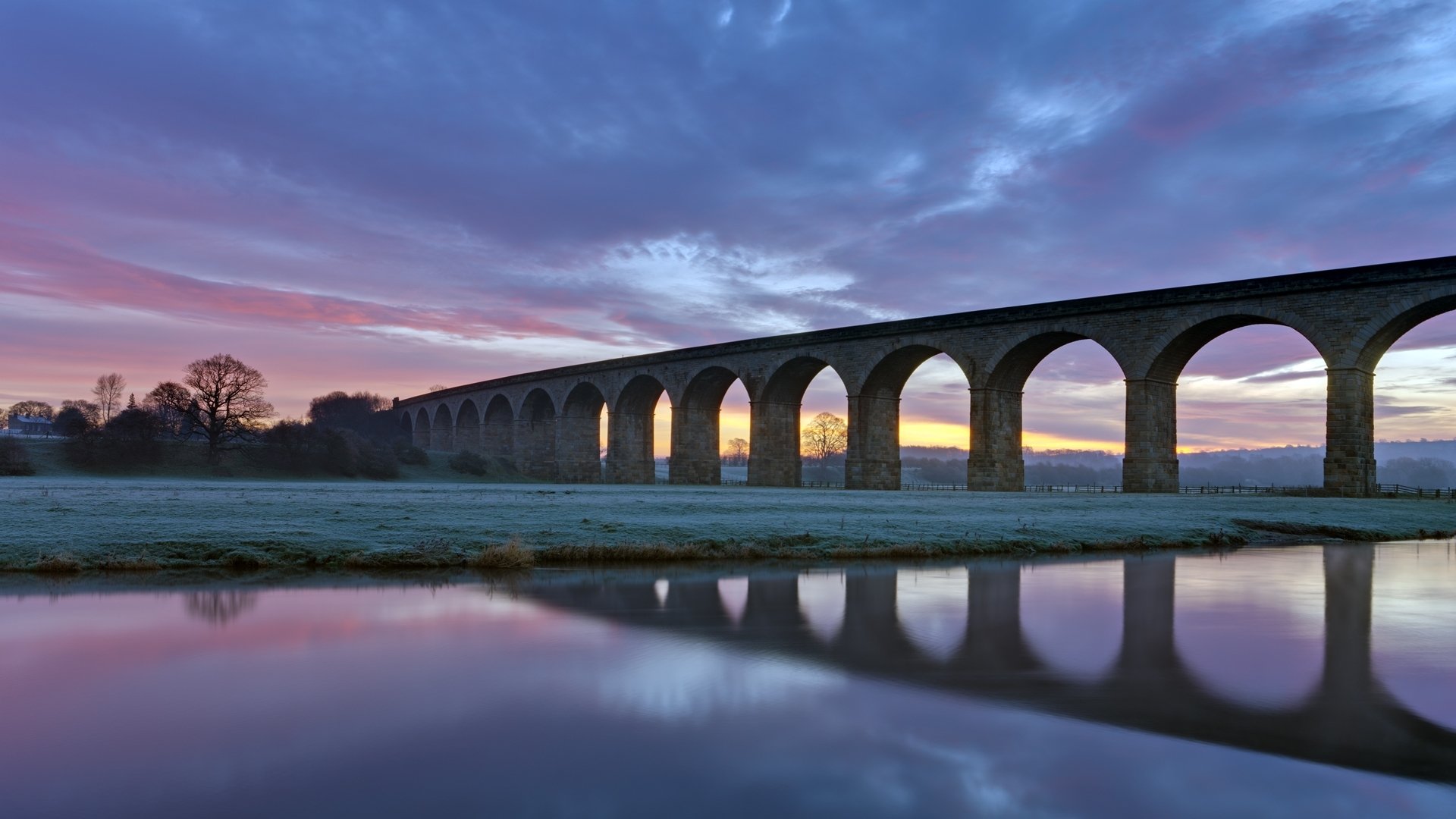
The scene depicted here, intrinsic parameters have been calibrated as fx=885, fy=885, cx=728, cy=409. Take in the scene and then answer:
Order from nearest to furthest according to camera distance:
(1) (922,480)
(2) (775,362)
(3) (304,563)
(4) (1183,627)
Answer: (4) (1183,627)
(3) (304,563)
(2) (775,362)
(1) (922,480)

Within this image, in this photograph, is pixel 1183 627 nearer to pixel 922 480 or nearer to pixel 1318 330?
pixel 1318 330

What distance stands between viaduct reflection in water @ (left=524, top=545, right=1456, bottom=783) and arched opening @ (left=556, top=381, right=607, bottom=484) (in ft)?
176

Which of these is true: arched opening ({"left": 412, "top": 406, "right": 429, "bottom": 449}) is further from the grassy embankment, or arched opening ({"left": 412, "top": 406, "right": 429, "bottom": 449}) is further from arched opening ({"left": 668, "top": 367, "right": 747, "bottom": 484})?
the grassy embankment

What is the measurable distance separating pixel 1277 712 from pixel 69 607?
11.0 meters

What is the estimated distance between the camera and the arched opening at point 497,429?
76.2 m

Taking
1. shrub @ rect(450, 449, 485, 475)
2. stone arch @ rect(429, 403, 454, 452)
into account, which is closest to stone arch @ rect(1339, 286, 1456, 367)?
shrub @ rect(450, 449, 485, 475)

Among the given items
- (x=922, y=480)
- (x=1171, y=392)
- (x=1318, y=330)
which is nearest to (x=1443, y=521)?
(x=1318, y=330)

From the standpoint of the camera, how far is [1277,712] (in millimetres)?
5688

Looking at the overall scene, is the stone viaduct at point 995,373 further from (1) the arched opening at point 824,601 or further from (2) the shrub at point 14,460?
(2) the shrub at point 14,460

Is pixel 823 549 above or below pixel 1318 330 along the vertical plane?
below

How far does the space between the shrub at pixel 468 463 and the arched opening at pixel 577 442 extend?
563cm

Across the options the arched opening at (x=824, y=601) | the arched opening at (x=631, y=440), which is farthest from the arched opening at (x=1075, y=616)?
the arched opening at (x=631, y=440)

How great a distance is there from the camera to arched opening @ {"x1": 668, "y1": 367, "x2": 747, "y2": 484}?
53062 millimetres

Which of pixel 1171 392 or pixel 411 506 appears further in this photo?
pixel 1171 392
